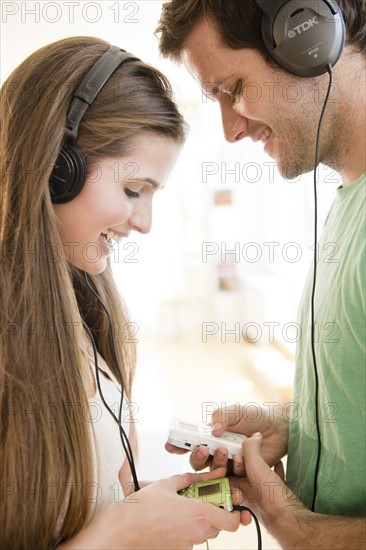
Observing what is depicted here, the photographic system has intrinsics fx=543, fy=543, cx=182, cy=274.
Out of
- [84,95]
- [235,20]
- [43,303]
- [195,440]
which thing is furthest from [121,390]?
[235,20]

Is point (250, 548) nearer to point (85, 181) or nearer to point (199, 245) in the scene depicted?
point (85, 181)

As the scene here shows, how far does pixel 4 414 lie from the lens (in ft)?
2.72

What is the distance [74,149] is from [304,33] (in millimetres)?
458

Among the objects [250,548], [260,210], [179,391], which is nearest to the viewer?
[250,548]

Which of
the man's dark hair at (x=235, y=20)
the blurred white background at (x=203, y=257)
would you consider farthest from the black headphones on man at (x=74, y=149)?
the blurred white background at (x=203, y=257)

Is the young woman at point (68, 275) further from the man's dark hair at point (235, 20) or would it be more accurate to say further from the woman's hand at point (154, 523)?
the man's dark hair at point (235, 20)

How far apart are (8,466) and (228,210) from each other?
5.51 metres

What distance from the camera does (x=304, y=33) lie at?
3.17 ft

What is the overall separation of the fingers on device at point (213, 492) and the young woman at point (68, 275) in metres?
0.02

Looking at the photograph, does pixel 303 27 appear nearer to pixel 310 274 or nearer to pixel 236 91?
pixel 236 91

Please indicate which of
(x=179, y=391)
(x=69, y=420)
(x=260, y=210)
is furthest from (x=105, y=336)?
(x=260, y=210)

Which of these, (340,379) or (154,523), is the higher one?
(340,379)

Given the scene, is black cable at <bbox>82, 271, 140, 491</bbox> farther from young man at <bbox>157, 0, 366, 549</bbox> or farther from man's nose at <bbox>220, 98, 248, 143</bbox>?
man's nose at <bbox>220, 98, 248, 143</bbox>

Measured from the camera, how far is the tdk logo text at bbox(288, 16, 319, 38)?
950mm
